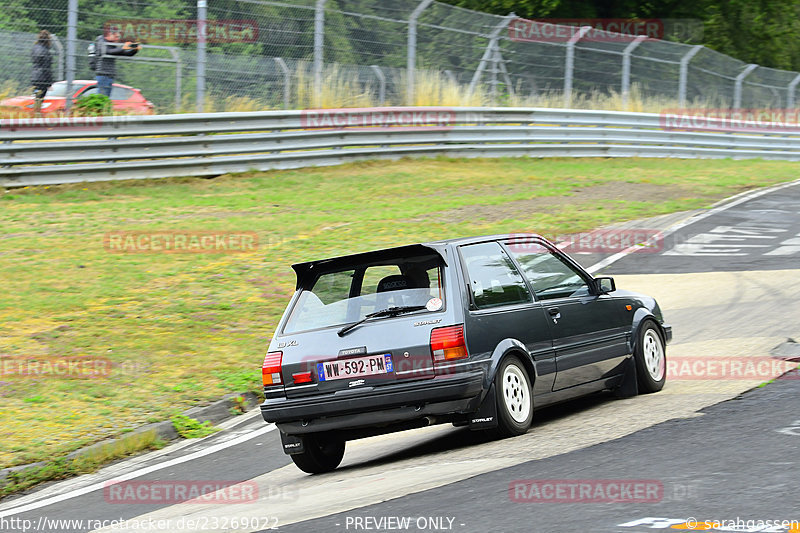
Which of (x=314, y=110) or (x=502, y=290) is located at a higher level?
(x=314, y=110)

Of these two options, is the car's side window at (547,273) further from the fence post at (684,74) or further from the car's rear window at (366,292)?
the fence post at (684,74)

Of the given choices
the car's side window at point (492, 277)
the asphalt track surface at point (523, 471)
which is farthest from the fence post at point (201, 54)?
the car's side window at point (492, 277)

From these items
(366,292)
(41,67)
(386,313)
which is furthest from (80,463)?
(41,67)

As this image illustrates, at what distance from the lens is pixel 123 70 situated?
18.9m

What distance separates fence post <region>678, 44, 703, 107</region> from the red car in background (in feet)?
60.6

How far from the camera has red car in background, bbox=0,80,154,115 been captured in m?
17.7

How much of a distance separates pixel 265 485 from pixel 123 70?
44.2 feet

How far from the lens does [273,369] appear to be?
7227 mm

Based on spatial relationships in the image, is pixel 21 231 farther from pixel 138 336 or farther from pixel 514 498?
pixel 514 498

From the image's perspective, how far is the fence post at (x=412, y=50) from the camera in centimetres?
2442

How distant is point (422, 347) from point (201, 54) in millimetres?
14563

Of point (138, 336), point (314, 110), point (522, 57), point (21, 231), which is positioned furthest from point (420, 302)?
point (522, 57)

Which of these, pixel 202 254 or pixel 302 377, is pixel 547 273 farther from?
pixel 202 254

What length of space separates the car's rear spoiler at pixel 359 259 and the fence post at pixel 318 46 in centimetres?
1538
